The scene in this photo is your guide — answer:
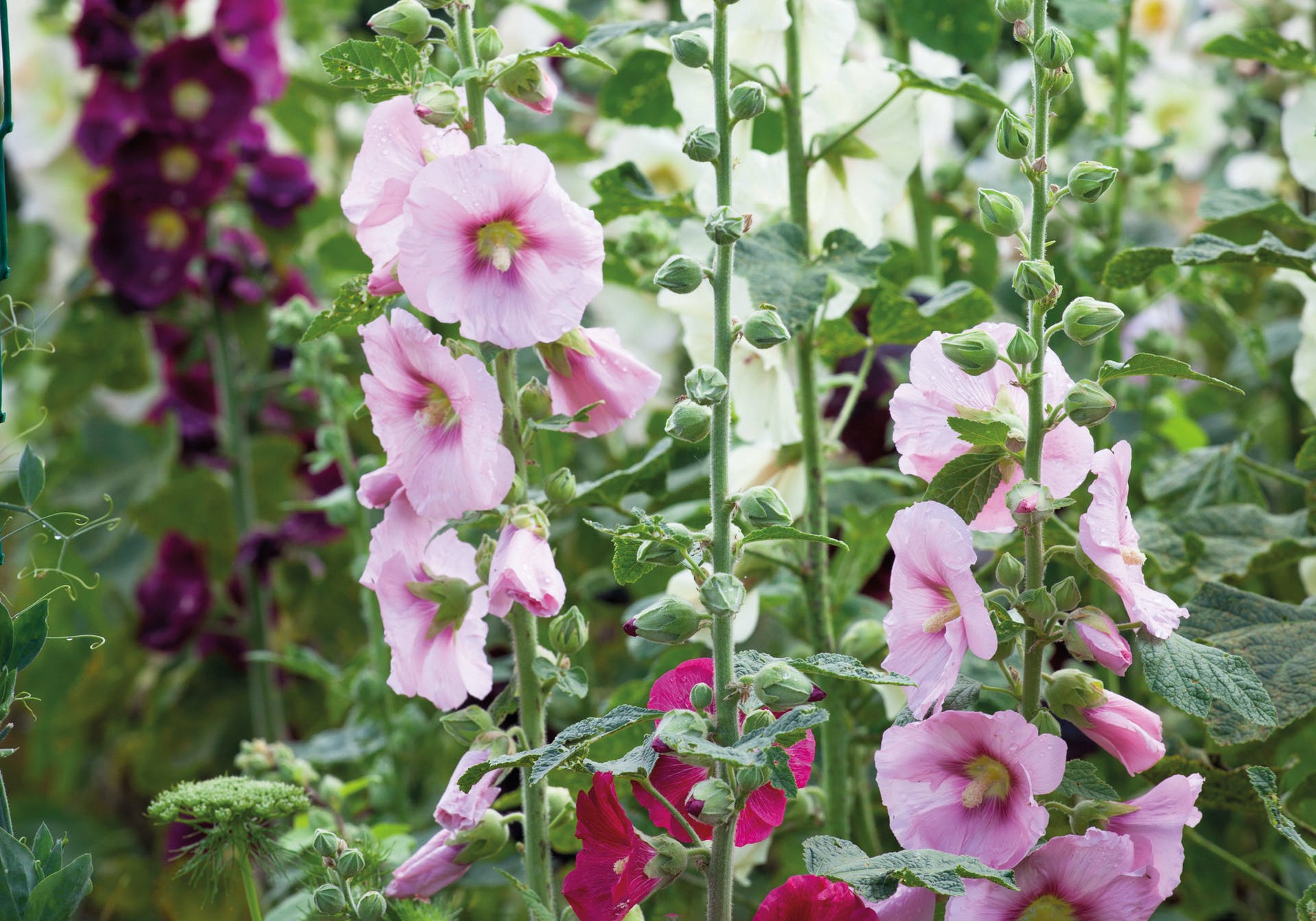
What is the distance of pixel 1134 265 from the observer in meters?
0.66

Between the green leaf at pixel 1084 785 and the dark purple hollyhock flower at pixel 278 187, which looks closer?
the green leaf at pixel 1084 785

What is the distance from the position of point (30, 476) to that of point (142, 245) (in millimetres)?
741

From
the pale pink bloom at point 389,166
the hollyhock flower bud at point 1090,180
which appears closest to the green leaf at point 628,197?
the pale pink bloom at point 389,166

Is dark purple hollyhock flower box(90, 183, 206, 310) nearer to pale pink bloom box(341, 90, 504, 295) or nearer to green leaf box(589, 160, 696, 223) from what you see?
green leaf box(589, 160, 696, 223)

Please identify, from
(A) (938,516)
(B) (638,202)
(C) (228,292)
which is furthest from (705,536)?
(C) (228,292)

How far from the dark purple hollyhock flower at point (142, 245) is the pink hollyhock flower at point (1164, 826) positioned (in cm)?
93

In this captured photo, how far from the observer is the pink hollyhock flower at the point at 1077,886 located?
18.3 inches

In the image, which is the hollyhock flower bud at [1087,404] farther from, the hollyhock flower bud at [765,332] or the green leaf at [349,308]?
the green leaf at [349,308]

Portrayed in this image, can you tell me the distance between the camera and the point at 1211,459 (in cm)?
85

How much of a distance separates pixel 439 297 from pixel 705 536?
13cm

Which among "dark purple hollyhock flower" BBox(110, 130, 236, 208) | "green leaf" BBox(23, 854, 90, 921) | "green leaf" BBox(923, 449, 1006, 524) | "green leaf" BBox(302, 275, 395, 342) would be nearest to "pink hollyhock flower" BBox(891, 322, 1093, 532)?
"green leaf" BBox(923, 449, 1006, 524)

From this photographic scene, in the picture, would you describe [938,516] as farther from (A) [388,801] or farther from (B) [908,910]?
(A) [388,801]

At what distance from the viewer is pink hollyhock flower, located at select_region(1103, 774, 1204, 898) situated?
18.8 inches

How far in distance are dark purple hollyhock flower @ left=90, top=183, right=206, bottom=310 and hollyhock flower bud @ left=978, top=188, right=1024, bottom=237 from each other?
2.76 ft
